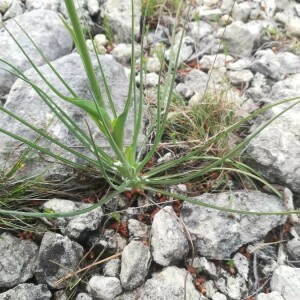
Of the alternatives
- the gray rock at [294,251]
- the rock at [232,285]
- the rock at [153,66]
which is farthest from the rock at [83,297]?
the rock at [153,66]

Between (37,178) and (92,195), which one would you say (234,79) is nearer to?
(92,195)

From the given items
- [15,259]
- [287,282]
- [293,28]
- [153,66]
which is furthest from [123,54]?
[287,282]

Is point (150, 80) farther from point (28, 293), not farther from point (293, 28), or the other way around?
point (28, 293)

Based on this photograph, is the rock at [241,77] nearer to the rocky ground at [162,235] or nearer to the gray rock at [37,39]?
the rocky ground at [162,235]

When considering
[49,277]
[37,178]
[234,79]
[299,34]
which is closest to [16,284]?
[49,277]

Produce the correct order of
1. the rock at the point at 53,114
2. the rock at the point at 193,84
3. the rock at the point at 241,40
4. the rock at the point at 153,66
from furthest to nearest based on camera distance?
the rock at the point at 241,40 < the rock at the point at 153,66 < the rock at the point at 193,84 < the rock at the point at 53,114

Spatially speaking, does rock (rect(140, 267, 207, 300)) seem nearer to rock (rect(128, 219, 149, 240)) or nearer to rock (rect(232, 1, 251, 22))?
rock (rect(128, 219, 149, 240))

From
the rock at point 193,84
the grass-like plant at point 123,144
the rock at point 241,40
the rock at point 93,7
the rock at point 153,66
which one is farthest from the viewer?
the rock at point 93,7
